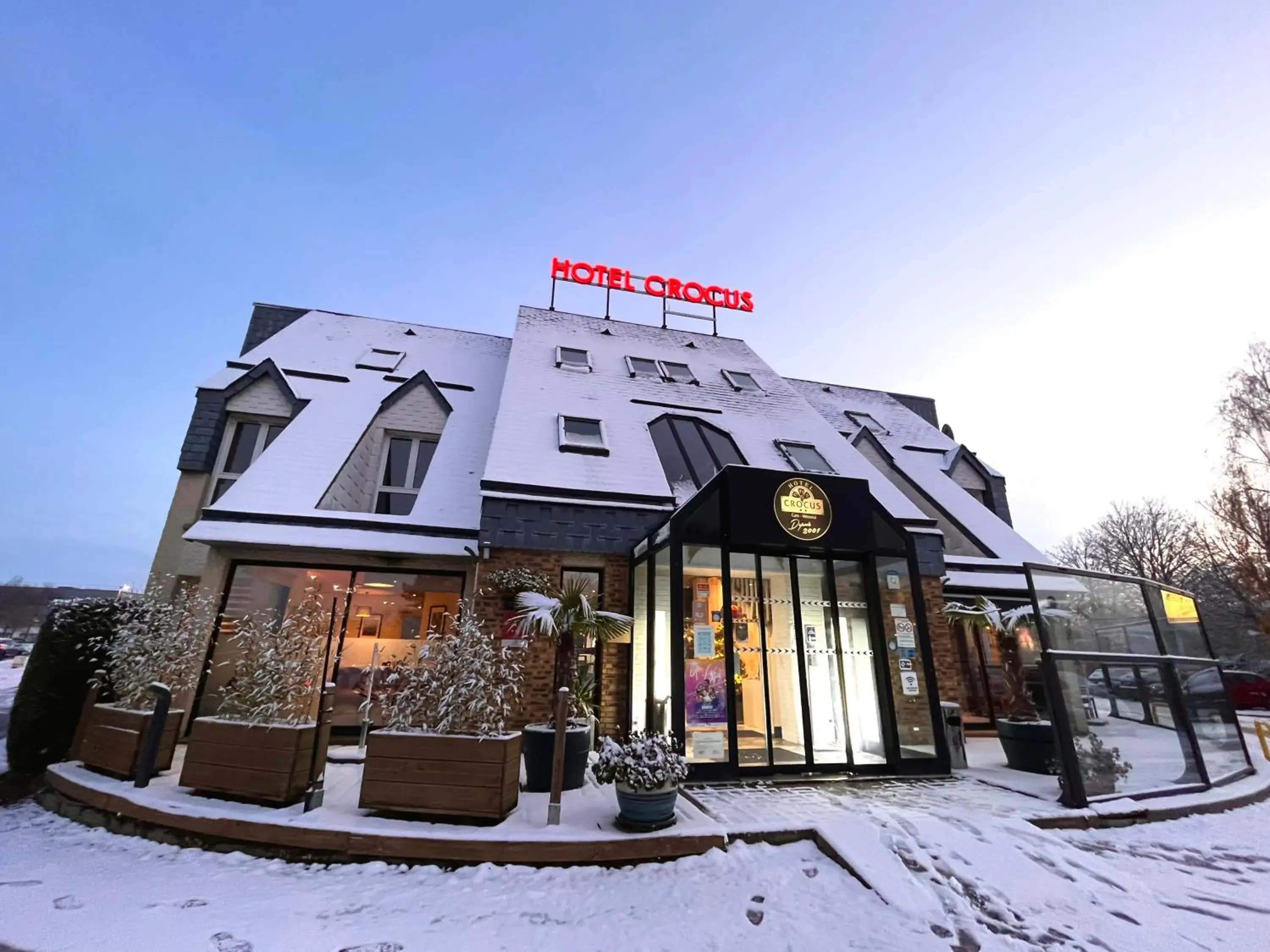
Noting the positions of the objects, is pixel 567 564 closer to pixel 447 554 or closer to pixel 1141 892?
pixel 447 554

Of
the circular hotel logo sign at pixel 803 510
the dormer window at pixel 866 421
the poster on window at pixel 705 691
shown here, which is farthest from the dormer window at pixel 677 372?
the poster on window at pixel 705 691

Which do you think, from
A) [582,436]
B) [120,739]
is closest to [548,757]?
[120,739]

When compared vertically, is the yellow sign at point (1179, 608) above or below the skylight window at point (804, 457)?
below

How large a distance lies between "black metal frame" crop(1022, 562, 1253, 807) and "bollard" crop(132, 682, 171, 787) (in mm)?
10256

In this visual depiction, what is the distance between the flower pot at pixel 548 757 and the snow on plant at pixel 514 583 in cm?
241

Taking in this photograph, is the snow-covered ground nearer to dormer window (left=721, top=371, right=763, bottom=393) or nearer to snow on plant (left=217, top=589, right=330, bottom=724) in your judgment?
snow on plant (left=217, top=589, right=330, bottom=724)

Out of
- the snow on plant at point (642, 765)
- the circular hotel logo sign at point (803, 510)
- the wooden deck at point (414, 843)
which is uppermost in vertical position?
the circular hotel logo sign at point (803, 510)

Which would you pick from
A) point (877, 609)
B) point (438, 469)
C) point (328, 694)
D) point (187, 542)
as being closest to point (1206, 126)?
point (877, 609)

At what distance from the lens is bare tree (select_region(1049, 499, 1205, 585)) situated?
28.2 m

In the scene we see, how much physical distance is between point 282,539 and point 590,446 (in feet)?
17.9

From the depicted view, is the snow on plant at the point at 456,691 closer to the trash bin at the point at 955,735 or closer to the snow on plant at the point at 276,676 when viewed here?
the snow on plant at the point at 276,676

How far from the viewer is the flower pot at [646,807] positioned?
15.5 feet

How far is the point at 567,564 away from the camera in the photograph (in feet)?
29.2

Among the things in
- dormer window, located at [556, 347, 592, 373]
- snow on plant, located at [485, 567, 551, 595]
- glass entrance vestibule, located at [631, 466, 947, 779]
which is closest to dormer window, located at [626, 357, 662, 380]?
dormer window, located at [556, 347, 592, 373]
